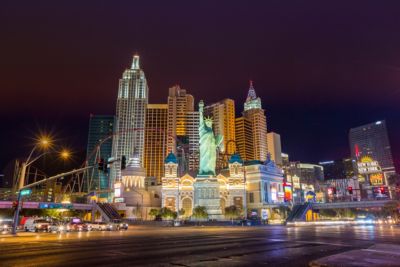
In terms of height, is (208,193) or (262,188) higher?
(262,188)

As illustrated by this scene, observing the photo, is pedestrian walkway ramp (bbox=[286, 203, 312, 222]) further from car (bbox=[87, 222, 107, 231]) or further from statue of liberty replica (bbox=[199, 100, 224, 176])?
car (bbox=[87, 222, 107, 231])

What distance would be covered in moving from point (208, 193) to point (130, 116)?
94824 mm

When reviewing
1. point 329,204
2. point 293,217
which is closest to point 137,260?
point 293,217

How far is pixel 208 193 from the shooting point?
10981 centimetres

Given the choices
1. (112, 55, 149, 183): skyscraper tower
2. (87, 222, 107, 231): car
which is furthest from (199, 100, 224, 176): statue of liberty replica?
(112, 55, 149, 183): skyscraper tower

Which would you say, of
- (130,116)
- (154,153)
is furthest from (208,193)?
(130,116)

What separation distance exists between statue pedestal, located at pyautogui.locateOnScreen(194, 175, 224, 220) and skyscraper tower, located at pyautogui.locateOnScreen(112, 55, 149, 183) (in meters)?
74.8

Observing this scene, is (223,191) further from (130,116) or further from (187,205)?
(130,116)

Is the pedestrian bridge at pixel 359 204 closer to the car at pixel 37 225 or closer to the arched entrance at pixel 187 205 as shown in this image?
the arched entrance at pixel 187 205

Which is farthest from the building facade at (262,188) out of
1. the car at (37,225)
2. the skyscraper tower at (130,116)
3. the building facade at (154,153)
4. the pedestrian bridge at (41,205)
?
the car at (37,225)

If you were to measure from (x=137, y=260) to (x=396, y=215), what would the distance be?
11356 cm

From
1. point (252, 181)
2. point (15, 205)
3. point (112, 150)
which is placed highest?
point (112, 150)

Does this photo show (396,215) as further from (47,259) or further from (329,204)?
(47,259)

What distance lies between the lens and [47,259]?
15375 millimetres
